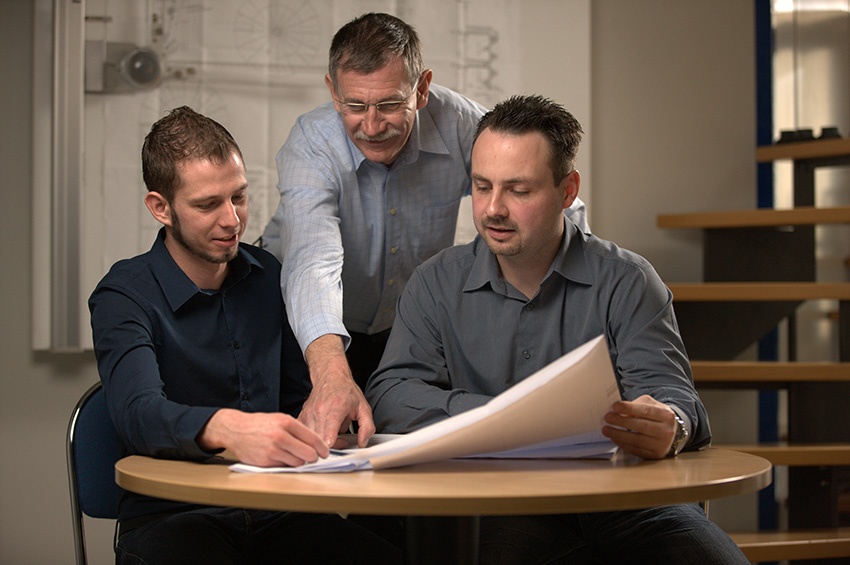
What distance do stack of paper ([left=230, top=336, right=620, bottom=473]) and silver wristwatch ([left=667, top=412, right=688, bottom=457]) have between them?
0.62ft

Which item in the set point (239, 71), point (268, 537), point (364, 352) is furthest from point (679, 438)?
point (239, 71)

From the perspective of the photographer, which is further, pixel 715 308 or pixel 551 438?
pixel 715 308

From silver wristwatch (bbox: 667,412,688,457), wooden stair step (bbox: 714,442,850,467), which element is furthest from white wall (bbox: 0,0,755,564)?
silver wristwatch (bbox: 667,412,688,457)

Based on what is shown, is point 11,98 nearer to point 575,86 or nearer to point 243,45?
point 243,45

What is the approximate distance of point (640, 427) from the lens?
128 centimetres

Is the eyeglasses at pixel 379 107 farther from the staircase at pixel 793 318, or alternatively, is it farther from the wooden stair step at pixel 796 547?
the wooden stair step at pixel 796 547

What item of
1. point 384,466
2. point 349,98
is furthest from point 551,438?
point 349,98

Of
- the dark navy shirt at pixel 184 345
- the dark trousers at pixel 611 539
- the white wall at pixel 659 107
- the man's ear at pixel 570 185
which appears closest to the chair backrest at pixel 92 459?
the dark navy shirt at pixel 184 345

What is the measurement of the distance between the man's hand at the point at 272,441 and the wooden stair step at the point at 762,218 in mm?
2470

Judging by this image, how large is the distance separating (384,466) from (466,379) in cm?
54

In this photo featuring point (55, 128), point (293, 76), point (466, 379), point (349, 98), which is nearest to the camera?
point (466, 379)

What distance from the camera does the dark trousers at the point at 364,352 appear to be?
2324 mm

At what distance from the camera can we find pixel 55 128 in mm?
3039

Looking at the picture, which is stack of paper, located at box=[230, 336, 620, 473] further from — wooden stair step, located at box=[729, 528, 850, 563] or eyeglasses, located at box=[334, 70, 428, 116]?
wooden stair step, located at box=[729, 528, 850, 563]
